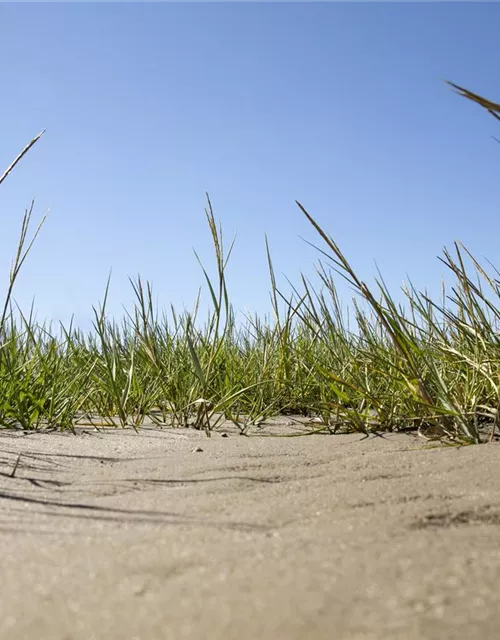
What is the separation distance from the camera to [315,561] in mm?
850

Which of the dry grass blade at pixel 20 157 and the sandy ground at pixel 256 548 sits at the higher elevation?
the dry grass blade at pixel 20 157

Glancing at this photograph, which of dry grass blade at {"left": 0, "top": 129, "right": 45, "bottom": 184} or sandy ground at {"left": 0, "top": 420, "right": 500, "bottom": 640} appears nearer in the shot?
sandy ground at {"left": 0, "top": 420, "right": 500, "bottom": 640}

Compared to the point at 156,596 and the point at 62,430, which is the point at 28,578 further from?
the point at 62,430

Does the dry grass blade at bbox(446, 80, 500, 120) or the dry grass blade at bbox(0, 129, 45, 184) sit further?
the dry grass blade at bbox(0, 129, 45, 184)

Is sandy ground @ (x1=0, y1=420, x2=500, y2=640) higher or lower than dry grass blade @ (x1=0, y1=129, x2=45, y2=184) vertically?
lower

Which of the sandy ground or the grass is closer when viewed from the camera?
the sandy ground

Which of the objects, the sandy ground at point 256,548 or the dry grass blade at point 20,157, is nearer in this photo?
the sandy ground at point 256,548

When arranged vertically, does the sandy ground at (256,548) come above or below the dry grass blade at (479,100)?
below

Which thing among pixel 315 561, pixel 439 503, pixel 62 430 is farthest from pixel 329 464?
pixel 62 430

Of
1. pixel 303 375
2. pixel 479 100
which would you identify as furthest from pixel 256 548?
pixel 303 375

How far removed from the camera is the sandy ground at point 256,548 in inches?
27.0

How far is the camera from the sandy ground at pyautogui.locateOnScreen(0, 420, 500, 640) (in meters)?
0.68

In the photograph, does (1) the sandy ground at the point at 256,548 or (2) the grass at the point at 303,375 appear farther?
(2) the grass at the point at 303,375

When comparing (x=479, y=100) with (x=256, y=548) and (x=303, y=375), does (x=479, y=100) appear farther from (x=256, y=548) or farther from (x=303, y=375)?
(x=303, y=375)
